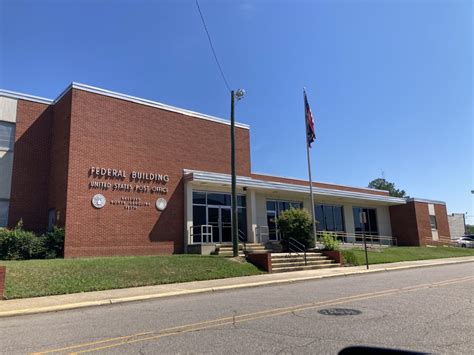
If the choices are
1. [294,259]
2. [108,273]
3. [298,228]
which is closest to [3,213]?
[108,273]

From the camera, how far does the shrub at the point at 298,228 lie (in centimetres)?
2291

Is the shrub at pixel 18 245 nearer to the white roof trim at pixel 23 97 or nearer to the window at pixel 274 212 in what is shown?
the white roof trim at pixel 23 97

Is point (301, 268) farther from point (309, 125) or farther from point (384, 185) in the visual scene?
point (384, 185)

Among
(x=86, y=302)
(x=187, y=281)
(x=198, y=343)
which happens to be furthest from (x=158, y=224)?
(x=198, y=343)

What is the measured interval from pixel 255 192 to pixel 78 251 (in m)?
12.2

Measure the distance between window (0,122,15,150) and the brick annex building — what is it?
5cm

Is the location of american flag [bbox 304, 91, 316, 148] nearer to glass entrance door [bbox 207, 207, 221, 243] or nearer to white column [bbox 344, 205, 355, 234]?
glass entrance door [bbox 207, 207, 221, 243]

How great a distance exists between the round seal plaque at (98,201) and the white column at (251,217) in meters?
9.48

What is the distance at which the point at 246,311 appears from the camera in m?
9.19

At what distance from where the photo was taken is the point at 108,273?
48.6ft

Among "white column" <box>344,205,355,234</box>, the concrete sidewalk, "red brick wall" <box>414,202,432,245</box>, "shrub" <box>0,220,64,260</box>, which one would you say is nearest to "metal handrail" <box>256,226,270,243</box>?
the concrete sidewalk

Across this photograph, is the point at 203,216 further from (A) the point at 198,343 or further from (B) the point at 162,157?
(A) the point at 198,343

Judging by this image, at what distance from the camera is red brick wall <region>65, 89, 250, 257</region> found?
67.9 ft

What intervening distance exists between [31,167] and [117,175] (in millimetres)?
4829
